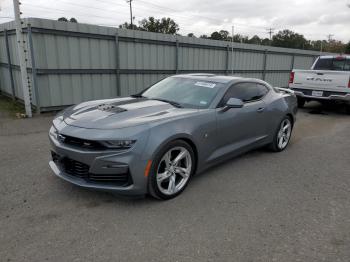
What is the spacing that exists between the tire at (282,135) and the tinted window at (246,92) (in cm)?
77

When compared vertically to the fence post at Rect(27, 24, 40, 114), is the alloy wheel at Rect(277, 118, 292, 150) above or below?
below

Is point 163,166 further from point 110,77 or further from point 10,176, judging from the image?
point 110,77

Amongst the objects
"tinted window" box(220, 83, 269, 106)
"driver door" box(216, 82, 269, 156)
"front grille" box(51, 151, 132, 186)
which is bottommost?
"front grille" box(51, 151, 132, 186)

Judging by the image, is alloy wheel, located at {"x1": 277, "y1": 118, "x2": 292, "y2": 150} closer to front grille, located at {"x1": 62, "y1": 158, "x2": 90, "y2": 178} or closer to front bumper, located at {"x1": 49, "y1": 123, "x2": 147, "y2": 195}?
front bumper, located at {"x1": 49, "y1": 123, "x2": 147, "y2": 195}

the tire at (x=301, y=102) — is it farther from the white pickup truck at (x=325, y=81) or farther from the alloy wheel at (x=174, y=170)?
the alloy wheel at (x=174, y=170)

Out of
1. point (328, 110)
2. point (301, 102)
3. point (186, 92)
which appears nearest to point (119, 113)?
point (186, 92)

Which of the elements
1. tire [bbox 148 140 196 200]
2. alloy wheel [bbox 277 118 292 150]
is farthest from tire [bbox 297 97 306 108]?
tire [bbox 148 140 196 200]

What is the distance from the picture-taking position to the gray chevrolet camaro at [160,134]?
3.09 m

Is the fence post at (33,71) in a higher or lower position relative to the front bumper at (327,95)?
higher

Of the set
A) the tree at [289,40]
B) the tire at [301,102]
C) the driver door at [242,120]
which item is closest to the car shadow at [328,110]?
the tire at [301,102]

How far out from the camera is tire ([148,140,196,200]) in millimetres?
3249

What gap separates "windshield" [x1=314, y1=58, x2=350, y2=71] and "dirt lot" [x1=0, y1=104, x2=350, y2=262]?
6943mm

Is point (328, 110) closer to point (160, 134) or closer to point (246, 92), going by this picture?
point (246, 92)

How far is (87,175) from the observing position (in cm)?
319
